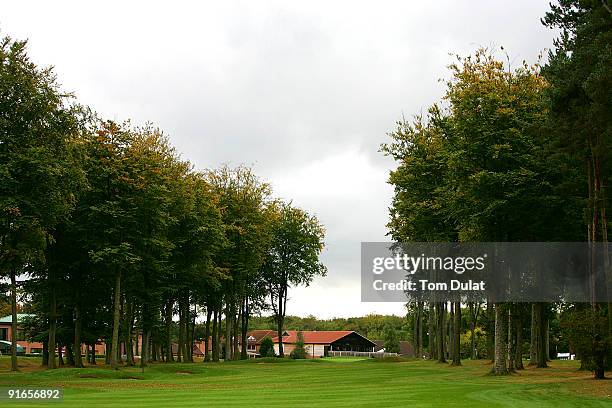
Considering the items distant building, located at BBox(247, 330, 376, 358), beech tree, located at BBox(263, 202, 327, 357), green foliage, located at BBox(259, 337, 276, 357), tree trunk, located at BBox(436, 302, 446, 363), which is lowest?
distant building, located at BBox(247, 330, 376, 358)

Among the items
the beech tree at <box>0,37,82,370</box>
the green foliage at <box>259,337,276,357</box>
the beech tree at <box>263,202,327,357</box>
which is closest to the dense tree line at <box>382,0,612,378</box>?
the beech tree at <box>0,37,82,370</box>

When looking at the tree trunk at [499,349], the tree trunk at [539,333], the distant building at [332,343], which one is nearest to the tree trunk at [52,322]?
the tree trunk at [499,349]

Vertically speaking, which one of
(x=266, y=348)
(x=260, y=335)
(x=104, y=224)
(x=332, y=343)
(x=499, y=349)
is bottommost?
(x=332, y=343)

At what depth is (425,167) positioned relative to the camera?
5256 cm

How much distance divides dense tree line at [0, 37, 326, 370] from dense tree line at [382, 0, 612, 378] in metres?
19.0

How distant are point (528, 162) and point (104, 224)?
29.0 meters

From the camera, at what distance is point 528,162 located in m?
42.7

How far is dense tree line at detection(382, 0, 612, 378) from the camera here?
34656 mm

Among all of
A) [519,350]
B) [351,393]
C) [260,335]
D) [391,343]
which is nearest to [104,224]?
[351,393]

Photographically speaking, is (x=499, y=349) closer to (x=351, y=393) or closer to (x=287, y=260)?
(x=351, y=393)

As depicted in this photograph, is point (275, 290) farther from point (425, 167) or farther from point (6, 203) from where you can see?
point (6, 203)

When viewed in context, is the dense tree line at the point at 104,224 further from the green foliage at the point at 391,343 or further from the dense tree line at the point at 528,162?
the green foliage at the point at 391,343

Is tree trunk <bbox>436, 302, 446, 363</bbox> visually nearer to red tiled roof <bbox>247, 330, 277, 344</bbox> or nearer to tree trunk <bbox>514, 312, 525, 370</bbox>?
tree trunk <bbox>514, 312, 525, 370</bbox>

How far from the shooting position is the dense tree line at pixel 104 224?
3947cm
